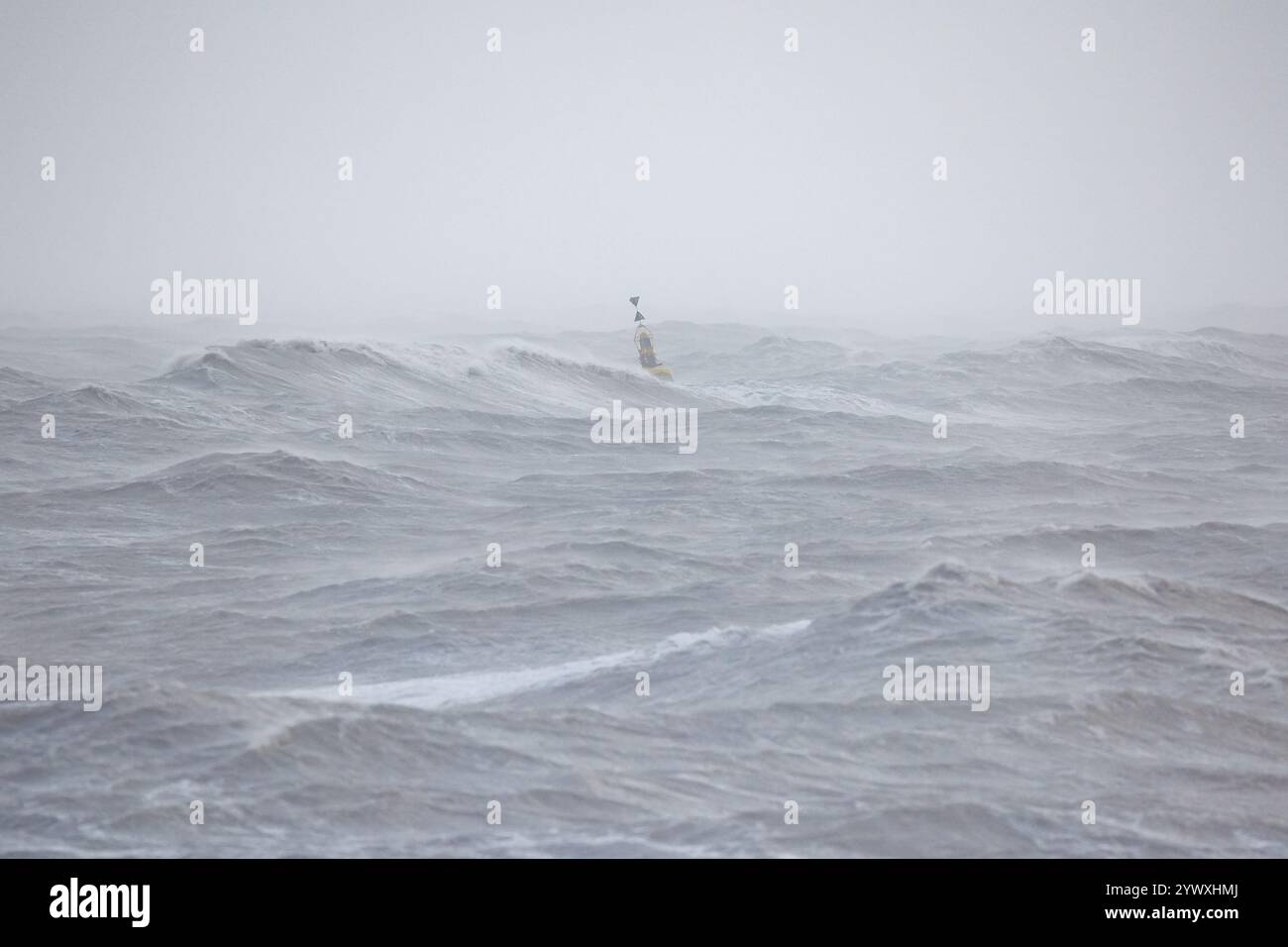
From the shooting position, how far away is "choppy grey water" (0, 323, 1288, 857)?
12742 millimetres

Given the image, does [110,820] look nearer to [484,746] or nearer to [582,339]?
[484,746]

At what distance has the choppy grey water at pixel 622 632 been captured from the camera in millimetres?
12742

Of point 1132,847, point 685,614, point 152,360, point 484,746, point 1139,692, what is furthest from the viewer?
point 152,360

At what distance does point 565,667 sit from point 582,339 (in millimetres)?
75638

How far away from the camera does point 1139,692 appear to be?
1588 cm

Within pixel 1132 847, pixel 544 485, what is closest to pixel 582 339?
pixel 544 485

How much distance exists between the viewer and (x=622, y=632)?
19.0 meters

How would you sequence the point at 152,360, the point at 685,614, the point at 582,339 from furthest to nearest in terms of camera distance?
the point at 582,339
the point at 152,360
the point at 685,614

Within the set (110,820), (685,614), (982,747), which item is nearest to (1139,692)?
(982,747)

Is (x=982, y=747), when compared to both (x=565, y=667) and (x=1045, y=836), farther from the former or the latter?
(x=565, y=667)
